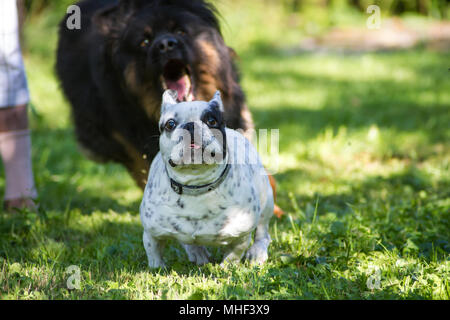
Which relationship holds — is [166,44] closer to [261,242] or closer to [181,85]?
[181,85]

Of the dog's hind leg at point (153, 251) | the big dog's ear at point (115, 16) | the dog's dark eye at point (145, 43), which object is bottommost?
the dog's hind leg at point (153, 251)

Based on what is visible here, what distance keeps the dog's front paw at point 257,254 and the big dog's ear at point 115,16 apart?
5.62 feet

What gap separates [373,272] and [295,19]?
11.9 metres

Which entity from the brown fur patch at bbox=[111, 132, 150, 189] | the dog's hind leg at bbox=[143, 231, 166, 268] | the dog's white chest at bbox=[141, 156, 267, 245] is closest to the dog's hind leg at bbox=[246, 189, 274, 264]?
the dog's white chest at bbox=[141, 156, 267, 245]

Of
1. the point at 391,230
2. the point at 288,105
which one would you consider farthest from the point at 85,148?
the point at 288,105

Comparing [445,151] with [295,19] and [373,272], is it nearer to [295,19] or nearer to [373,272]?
[373,272]

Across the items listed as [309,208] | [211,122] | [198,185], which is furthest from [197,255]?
[309,208]

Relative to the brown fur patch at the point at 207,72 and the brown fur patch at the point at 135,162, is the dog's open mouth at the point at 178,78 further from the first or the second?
the brown fur patch at the point at 135,162

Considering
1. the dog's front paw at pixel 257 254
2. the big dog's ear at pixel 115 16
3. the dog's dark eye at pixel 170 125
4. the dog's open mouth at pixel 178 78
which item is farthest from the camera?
the big dog's ear at pixel 115 16

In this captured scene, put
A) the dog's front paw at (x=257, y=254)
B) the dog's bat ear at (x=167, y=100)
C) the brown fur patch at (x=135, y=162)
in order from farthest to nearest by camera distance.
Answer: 1. the brown fur patch at (x=135, y=162)
2. the dog's front paw at (x=257, y=254)
3. the dog's bat ear at (x=167, y=100)

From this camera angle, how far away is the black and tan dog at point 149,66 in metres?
3.64

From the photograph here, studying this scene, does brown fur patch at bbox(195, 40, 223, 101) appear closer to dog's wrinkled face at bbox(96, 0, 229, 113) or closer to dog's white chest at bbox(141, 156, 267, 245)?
dog's wrinkled face at bbox(96, 0, 229, 113)

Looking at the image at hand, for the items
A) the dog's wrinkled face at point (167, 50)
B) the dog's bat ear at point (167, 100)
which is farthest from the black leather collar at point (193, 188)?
the dog's wrinkled face at point (167, 50)
